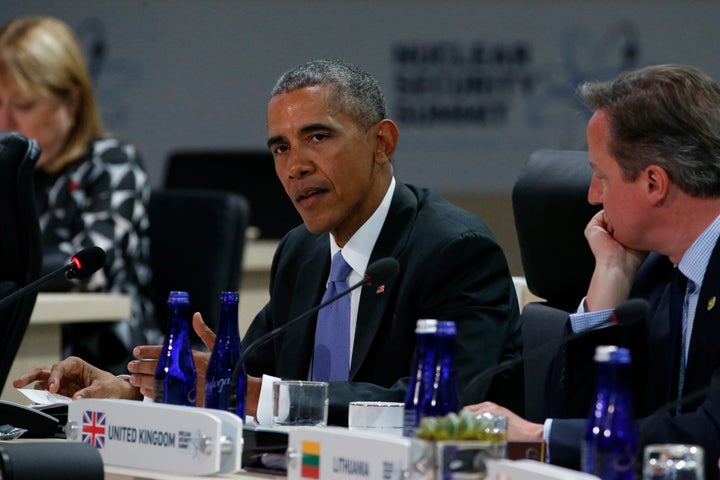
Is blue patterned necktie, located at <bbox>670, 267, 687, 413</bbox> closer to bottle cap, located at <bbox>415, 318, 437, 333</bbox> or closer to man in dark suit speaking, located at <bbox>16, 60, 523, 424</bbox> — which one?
man in dark suit speaking, located at <bbox>16, 60, 523, 424</bbox>

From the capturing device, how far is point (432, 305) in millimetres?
2574

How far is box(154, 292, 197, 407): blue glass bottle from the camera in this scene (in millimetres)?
2201

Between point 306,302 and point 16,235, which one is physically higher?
point 16,235

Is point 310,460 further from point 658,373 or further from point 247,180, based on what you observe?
point 247,180

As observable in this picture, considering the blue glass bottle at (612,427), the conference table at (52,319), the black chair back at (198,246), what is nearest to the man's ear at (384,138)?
the blue glass bottle at (612,427)

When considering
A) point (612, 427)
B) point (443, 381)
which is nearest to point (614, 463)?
point (612, 427)

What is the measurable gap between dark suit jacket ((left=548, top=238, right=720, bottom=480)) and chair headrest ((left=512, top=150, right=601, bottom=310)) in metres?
0.24

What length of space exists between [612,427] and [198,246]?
3.13 m

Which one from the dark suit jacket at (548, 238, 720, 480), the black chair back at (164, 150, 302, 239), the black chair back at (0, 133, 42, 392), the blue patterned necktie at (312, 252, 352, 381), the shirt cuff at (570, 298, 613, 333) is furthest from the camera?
the black chair back at (164, 150, 302, 239)

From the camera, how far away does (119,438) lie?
203 centimetres

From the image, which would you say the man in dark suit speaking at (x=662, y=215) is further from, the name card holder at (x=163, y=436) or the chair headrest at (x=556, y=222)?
the name card holder at (x=163, y=436)

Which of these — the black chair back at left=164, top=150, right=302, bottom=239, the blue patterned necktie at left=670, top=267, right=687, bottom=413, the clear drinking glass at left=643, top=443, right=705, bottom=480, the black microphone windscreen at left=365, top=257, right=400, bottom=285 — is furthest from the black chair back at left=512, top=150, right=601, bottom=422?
the black chair back at left=164, top=150, right=302, bottom=239

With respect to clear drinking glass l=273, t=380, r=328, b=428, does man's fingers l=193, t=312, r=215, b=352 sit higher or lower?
higher

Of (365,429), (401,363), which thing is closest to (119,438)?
(365,429)
